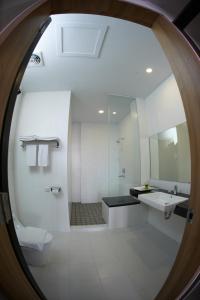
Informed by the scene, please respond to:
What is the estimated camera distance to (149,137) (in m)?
2.80

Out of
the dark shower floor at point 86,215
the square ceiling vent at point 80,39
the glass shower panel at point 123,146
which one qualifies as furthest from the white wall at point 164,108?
the dark shower floor at point 86,215

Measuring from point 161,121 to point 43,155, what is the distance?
2.20m

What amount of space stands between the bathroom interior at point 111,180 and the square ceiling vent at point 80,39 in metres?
0.01

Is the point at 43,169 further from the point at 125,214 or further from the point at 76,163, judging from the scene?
→ the point at 76,163

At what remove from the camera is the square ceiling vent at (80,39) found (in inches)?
55.3

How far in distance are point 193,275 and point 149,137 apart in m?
2.53

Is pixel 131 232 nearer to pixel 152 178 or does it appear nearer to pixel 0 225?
pixel 152 178

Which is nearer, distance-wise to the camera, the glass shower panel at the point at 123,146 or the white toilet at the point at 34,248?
the white toilet at the point at 34,248

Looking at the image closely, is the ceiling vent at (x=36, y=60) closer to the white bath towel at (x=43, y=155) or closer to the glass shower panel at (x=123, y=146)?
the white bath towel at (x=43, y=155)

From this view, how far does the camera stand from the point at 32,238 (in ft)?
4.96

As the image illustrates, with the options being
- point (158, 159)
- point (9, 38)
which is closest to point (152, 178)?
point (158, 159)

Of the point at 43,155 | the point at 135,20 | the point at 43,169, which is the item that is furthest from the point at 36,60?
the point at 43,169

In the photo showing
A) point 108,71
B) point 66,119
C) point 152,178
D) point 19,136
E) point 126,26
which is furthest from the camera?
point 152,178

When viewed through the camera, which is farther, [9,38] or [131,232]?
[131,232]
